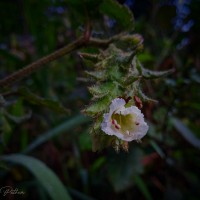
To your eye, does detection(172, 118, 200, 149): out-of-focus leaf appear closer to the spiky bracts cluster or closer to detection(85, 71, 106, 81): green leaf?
the spiky bracts cluster

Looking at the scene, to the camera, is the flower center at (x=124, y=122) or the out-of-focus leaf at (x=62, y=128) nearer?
the flower center at (x=124, y=122)

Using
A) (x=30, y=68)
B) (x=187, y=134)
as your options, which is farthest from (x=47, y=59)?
(x=187, y=134)

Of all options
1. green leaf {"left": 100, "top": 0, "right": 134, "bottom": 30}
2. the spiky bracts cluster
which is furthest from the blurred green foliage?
the spiky bracts cluster

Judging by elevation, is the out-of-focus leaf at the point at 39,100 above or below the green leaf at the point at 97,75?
above

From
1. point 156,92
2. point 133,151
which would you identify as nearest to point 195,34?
point 156,92

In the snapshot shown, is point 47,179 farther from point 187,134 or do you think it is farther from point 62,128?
point 187,134

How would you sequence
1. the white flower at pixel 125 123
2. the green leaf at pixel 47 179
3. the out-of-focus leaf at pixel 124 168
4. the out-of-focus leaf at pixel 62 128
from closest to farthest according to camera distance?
the white flower at pixel 125 123 < the green leaf at pixel 47 179 < the out-of-focus leaf at pixel 124 168 < the out-of-focus leaf at pixel 62 128

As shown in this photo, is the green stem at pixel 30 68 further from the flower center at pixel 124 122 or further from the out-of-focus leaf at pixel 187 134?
the out-of-focus leaf at pixel 187 134

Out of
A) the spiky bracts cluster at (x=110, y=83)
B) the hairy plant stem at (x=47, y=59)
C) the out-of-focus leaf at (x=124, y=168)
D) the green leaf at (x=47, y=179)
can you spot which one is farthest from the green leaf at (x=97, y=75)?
the out-of-focus leaf at (x=124, y=168)
